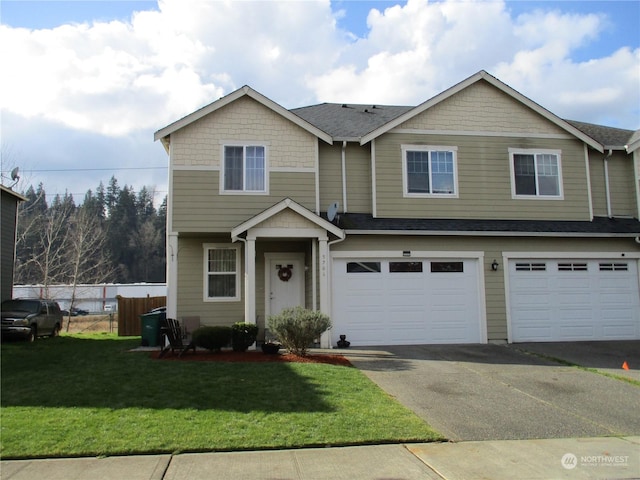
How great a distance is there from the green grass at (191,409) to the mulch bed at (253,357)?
63 centimetres

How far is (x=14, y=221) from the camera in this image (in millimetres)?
20547

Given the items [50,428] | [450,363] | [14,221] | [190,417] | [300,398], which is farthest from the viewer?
[14,221]

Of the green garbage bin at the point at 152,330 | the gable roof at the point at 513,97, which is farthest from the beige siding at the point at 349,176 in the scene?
the green garbage bin at the point at 152,330

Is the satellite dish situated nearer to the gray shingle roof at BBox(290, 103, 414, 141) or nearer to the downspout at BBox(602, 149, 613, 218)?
the gray shingle roof at BBox(290, 103, 414, 141)

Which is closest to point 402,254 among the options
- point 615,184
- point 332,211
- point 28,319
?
point 332,211

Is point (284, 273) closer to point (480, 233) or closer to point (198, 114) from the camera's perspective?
point (198, 114)

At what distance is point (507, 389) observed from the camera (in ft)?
28.8

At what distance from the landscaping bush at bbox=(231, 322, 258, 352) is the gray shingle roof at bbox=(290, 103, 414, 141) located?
6142 mm

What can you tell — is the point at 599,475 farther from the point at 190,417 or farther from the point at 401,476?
the point at 190,417

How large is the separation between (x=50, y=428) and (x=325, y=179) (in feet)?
33.8

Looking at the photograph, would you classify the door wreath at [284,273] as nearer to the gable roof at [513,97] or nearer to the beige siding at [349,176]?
the beige siding at [349,176]

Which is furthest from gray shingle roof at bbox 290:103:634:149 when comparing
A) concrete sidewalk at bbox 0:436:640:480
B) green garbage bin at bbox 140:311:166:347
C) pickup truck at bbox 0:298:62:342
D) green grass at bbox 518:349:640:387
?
pickup truck at bbox 0:298:62:342

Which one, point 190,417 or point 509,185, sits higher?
point 509,185

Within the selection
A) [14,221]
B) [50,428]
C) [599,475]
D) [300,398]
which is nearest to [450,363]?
[300,398]
